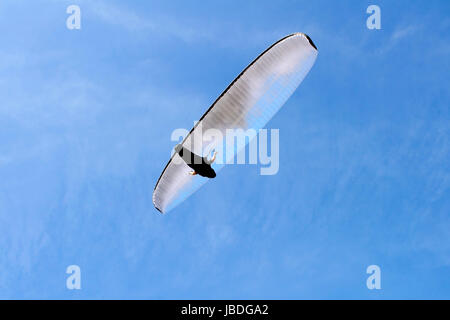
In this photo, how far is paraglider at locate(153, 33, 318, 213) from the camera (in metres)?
27.9

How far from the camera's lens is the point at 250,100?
2869cm

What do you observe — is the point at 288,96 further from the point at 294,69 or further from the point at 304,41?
the point at 304,41

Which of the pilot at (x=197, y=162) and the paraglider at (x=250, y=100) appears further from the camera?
the pilot at (x=197, y=162)

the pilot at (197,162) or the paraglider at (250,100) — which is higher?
the paraglider at (250,100)

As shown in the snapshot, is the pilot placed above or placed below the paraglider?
below

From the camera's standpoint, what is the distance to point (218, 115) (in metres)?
28.2

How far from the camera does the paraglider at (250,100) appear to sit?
2789 centimetres

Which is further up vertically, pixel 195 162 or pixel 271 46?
pixel 271 46

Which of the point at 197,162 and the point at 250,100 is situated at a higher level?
the point at 250,100

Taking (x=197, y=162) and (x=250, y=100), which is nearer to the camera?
(x=250, y=100)

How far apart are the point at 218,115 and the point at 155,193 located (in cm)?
1064
